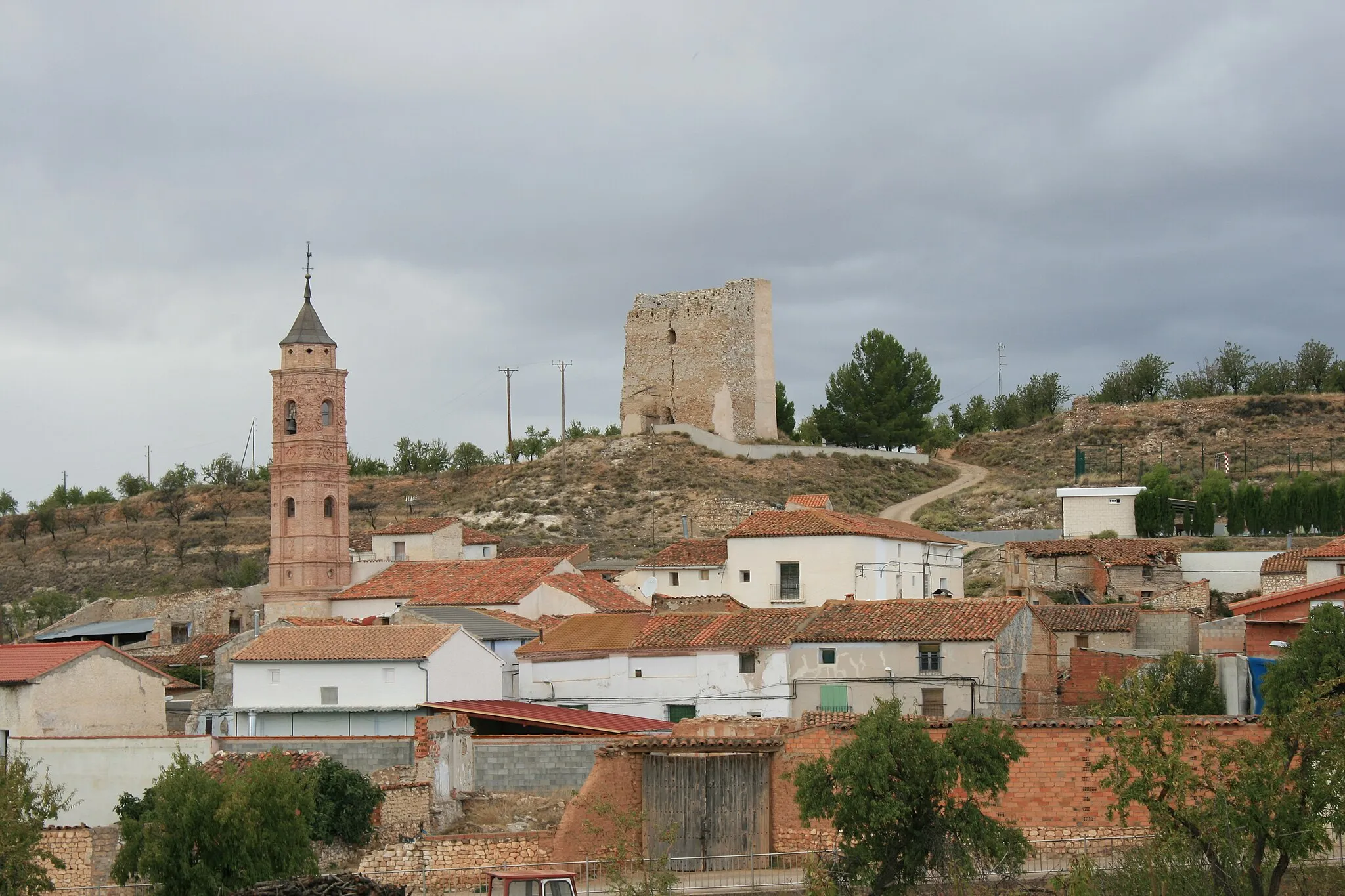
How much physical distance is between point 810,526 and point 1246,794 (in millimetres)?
23214

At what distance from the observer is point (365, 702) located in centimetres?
3325

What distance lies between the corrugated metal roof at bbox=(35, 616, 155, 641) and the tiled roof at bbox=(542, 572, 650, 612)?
621 inches

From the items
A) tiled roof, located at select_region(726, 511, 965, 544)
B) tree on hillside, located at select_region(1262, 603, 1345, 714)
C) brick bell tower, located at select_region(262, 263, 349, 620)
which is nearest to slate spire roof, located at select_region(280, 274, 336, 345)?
brick bell tower, located at select_region(262, 263, 349, 620)

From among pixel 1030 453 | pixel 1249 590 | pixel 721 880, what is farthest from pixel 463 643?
pixel 1030 453

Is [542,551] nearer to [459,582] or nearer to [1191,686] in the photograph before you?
[459,582]

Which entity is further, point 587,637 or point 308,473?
point 308,473

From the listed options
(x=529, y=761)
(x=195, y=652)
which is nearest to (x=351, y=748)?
(x=529, y=761)

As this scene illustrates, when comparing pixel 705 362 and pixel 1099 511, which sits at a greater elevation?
pixel 705 362

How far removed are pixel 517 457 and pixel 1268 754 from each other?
8230 centimetres

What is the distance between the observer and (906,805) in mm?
21016

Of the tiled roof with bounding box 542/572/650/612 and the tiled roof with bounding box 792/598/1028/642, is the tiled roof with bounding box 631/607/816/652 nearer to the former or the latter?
the tiled roof with bounding box 792/598/1028/642

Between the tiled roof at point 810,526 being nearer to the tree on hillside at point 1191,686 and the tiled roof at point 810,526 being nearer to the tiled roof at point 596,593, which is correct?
the tiled roof at point 596,593

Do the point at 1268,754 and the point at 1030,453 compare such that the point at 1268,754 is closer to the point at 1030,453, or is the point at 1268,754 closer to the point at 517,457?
the point at 1030,453

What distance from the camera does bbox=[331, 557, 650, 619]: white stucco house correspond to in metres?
43.7
